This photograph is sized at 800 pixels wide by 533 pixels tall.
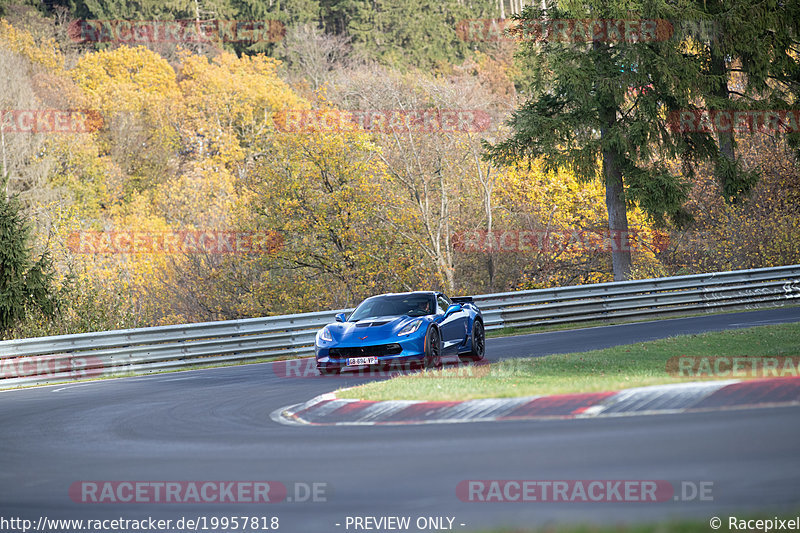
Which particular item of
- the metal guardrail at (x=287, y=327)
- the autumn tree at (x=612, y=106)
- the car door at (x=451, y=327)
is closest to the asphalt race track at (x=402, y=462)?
the car door at (x=451, y=327)

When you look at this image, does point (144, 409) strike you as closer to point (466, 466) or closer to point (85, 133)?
point (466, 466)

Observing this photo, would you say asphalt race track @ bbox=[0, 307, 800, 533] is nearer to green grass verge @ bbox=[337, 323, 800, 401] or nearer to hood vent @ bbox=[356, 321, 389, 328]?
green grass verge @ bbox=[337, 323, 800, 401]

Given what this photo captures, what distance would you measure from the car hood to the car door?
788mm

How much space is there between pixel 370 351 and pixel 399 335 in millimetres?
523

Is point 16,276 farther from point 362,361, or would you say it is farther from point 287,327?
point 362,361

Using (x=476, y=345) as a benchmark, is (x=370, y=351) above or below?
above

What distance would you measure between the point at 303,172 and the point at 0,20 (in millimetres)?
48889

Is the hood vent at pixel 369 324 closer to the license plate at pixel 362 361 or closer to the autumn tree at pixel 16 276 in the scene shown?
the license plate at pixel 362 361

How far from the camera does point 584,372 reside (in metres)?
12.7

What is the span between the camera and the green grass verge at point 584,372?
10.7 m

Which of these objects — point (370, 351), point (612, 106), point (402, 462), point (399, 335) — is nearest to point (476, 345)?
point (399, 335)

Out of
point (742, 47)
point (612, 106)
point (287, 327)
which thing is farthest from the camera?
point (742, 47)

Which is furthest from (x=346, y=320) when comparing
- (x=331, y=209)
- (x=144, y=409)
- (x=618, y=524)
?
(x=331, y=209)

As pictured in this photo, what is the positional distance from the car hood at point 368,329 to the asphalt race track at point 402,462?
3588mm
